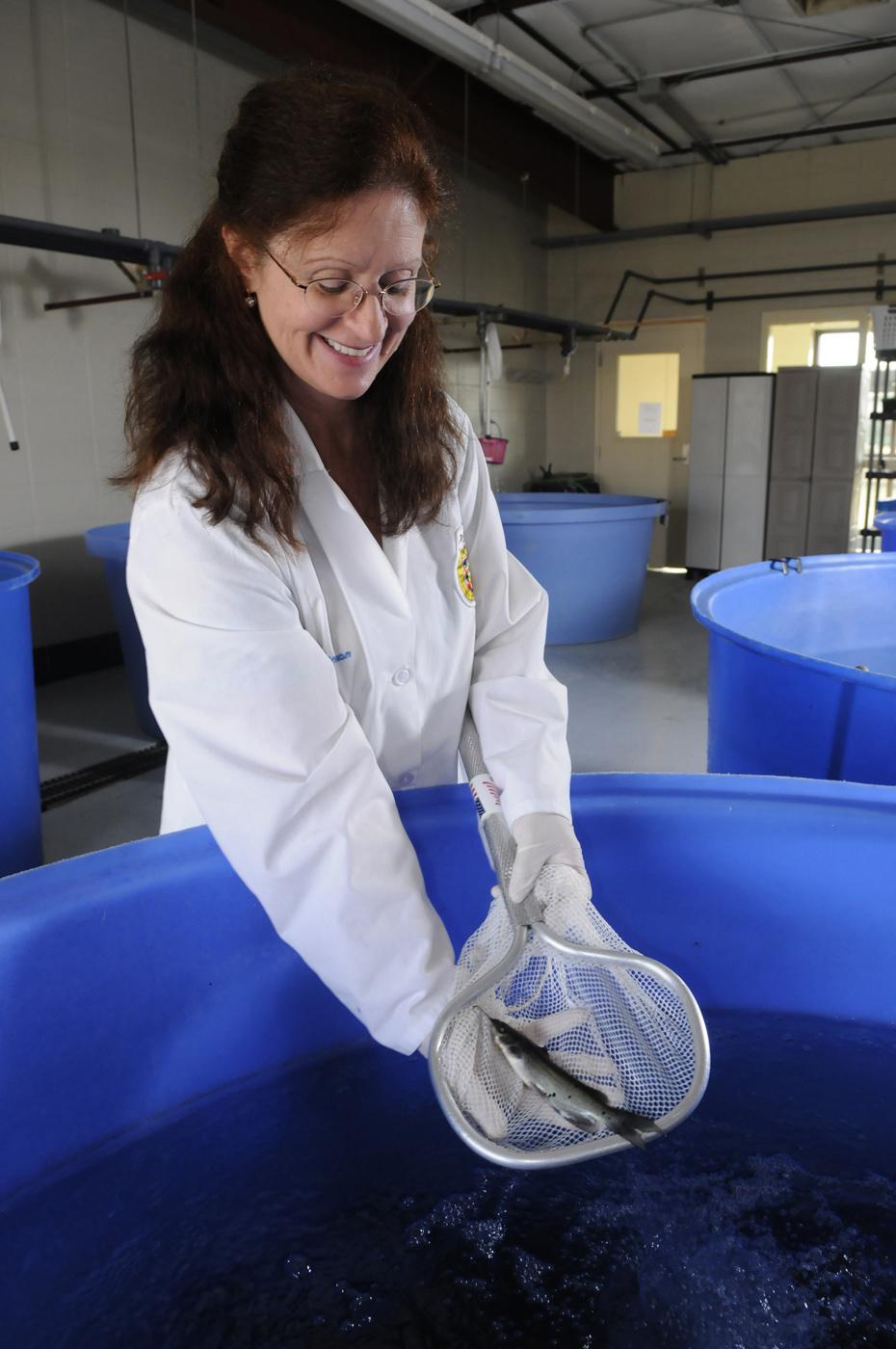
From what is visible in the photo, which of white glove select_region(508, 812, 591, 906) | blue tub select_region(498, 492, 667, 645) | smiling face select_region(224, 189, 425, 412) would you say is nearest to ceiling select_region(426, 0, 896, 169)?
blue tub select_region(498, 492, 667, 645)

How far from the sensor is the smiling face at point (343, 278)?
95 cm

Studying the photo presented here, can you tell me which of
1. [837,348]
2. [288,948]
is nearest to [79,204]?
[288,948]

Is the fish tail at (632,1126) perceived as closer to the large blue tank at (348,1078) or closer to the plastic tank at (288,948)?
the large blue tank at (348,1078)

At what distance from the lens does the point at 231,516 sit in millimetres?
1010

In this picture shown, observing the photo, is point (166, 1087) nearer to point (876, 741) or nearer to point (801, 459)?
point (876, 741)

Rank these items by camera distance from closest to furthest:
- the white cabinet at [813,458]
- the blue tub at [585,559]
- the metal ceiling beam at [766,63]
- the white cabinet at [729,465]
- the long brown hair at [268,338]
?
the long brown hair at [268,338] → the blue tub at [585,559] → the metal ceiling beam at [766,63] → the white cabinet at [813,458] → the white cabinet at [729,465]

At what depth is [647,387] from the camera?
967cm

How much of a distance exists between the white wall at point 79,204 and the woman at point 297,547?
11.9 ft

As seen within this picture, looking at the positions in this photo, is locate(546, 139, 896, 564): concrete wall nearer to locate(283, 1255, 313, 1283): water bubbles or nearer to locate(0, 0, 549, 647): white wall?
locate(0, 0, 549, 647): white wall

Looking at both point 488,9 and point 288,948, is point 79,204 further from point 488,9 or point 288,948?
point 288,948

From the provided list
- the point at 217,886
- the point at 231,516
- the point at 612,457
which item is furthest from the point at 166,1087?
the point at 612,457

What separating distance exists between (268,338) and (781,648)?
181cm

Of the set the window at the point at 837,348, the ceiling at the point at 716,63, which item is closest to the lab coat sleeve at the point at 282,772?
the ceiling at the point at 716,63

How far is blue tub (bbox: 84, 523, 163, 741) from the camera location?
11.7 ft
